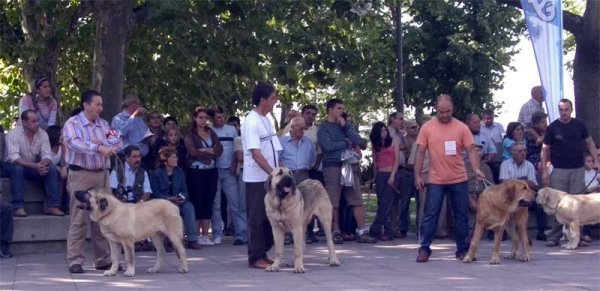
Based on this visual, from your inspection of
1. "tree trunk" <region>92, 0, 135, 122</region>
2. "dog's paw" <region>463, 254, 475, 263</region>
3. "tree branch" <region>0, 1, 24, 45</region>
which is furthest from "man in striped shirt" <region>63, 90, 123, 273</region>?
"tree branch" <region>0, 1, 24, 45</region>

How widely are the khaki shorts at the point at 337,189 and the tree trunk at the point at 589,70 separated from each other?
14.6 feet

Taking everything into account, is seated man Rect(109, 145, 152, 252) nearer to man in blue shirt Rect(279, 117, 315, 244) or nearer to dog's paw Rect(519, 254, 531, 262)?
man in blue shirt Rect(279, 117, 315, 244)

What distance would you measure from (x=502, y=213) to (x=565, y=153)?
9.06 ft

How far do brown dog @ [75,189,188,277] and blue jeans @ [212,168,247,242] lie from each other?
331 cm

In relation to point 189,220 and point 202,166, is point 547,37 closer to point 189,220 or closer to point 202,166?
point 202,166

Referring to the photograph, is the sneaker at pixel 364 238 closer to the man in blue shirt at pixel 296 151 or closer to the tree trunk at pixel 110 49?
the man in blue shirt at pixel 296 151

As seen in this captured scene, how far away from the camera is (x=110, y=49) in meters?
15.9

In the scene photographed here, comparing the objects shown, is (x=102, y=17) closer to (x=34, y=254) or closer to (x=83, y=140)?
(x=34, y=254)

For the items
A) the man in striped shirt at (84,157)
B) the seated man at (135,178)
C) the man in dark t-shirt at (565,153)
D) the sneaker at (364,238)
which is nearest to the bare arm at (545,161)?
the man in dark t-shirt at (565,153)

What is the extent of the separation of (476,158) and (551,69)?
4.47 metres

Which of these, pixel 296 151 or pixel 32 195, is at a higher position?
pixel 296 151

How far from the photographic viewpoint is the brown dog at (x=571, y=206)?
13742 millimetres

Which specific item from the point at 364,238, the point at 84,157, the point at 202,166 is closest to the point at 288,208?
the point at 84,157

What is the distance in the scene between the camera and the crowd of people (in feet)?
37.9
